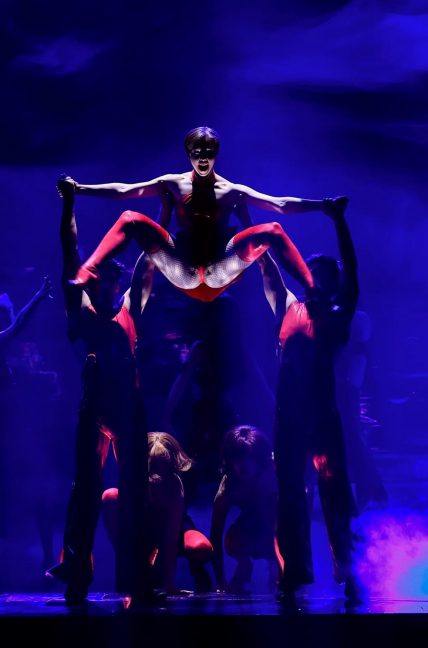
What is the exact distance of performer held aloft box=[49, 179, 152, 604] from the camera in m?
2.77

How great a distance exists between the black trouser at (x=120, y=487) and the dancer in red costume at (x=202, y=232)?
1.49ft

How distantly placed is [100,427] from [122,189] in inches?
36.5

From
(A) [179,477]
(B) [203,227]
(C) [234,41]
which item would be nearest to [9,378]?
(A) [179,477]

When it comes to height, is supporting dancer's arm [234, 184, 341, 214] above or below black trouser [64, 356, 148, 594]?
above

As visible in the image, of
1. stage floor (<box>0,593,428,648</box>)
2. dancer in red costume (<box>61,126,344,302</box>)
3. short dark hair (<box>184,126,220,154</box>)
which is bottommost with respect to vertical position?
stage floor (<box>0,593,428,648</box>)

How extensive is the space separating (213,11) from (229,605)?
298cm

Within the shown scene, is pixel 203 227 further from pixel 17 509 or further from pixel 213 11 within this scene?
pixel 17 509

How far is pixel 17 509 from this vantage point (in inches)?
156

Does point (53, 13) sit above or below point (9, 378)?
above

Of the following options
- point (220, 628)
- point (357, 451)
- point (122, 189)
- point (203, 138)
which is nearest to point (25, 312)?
point (122, 189)

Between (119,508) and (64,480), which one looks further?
(64,480)

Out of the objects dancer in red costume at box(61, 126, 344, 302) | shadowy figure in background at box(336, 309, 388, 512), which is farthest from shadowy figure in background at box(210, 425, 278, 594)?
shadowy figure in background at box(336, 309, 388, 512)

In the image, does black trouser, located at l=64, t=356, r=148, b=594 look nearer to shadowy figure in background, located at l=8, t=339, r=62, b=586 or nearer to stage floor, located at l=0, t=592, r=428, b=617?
stage floor, located at l=0, t=592, r=428, b=617

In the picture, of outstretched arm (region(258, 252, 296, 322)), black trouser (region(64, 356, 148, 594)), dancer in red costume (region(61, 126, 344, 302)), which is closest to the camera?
black trouser (region(64, 356, 148, 594))
